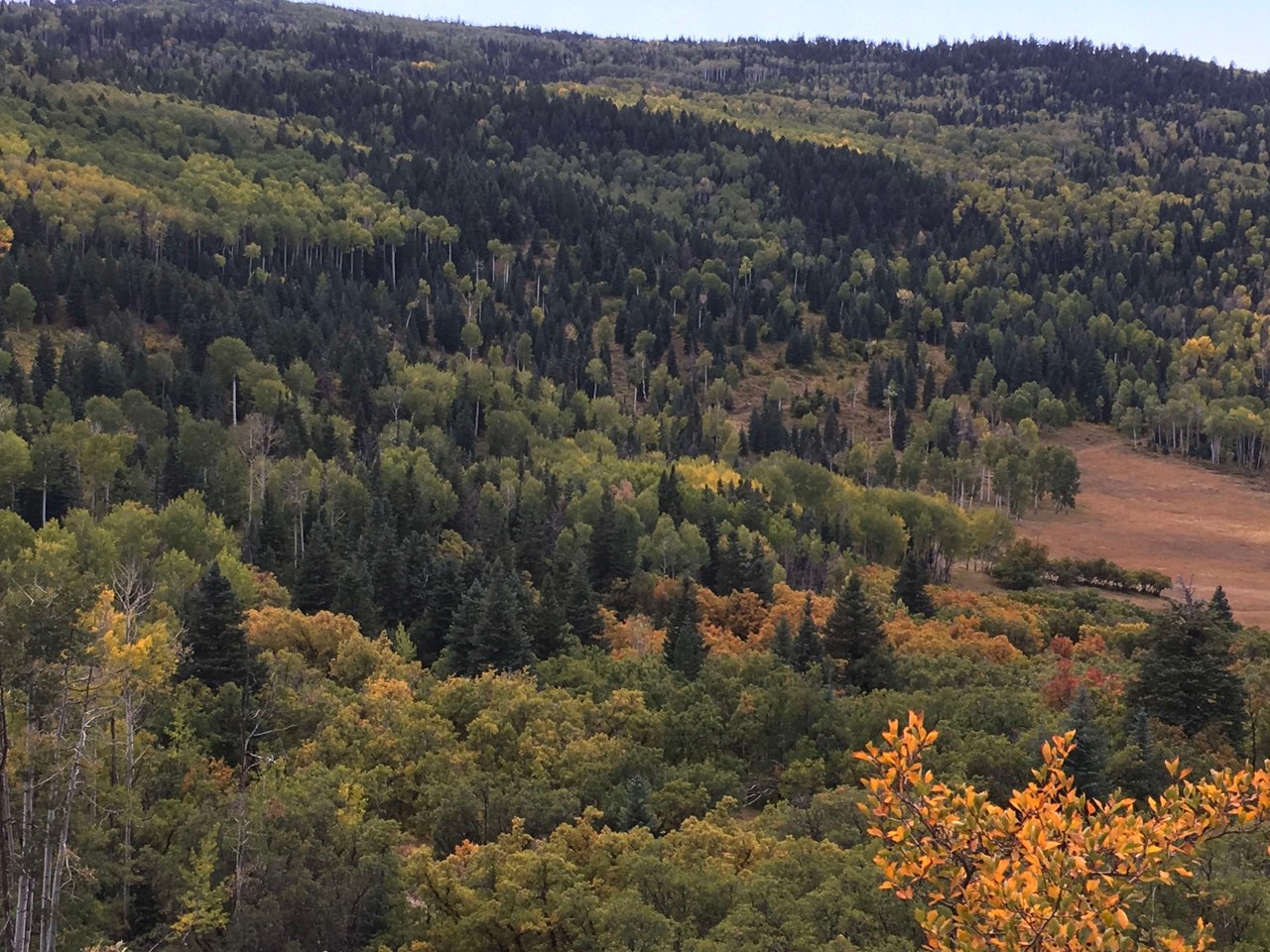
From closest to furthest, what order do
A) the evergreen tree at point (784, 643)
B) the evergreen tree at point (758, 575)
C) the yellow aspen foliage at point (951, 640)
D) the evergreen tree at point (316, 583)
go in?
the evergreen tree at point (784, 643), the yellow aspen foliage at point (951, 640), the evergreen tree at point (316, 583), the evergreen tree at point (758, 575)

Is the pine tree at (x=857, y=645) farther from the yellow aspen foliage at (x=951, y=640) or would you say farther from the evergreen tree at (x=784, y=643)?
the yellow aspen foliage at (x=951, y=640)

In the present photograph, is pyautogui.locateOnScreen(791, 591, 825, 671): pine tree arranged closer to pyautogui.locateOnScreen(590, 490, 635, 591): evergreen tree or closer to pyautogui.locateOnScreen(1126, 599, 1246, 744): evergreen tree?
pyautogui.locateOnScreen(1126, 599, 1246, 744): evergreen tree

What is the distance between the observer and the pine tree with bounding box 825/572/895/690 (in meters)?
65.4

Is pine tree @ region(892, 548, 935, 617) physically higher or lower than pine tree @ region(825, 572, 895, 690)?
lower

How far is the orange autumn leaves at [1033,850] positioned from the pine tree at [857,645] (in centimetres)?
5470

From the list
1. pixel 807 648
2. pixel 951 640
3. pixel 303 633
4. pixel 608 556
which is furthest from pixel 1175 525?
pixel 303 633

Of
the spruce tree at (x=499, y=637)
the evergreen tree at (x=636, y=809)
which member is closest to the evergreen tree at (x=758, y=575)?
the spruce tree at (x=499, y=637)

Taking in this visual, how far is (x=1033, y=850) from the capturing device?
10.3 metres

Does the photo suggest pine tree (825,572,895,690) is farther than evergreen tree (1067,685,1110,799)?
Yes

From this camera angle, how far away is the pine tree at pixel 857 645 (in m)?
65.4

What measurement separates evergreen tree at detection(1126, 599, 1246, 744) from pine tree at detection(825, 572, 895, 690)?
1556 cm

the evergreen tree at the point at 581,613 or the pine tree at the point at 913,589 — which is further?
the pine tree at the point at 913,589

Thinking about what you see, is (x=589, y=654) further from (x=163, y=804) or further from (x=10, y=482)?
(x=10, y=482)

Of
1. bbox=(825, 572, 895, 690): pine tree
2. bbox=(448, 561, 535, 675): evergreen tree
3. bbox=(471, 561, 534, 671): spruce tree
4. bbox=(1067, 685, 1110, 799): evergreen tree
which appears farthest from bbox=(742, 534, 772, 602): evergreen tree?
bbox=(1067, 685, 1110, 799): evergreen tree
